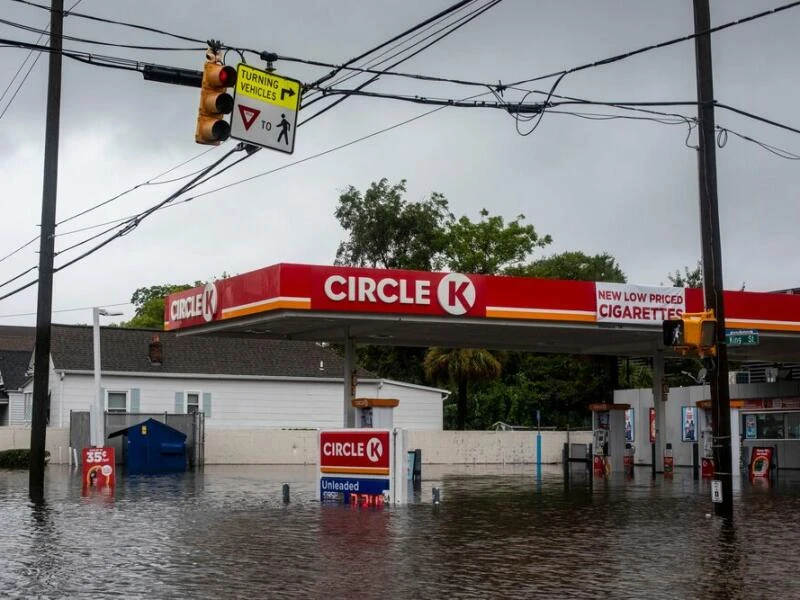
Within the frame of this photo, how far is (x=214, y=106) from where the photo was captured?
13.7 meters

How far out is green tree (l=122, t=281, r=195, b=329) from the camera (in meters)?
89.8

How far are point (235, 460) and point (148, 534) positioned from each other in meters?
28.5

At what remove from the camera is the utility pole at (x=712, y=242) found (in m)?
19.9

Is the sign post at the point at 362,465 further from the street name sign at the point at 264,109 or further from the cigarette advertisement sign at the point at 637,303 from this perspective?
the cigarette advertisement sign at the point at 637,303

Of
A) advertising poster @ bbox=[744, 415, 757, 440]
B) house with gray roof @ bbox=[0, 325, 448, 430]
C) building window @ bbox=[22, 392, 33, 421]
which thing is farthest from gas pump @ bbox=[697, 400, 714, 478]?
building window @ bbox=[22, 392, 33, 421]

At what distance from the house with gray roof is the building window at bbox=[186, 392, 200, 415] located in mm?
43

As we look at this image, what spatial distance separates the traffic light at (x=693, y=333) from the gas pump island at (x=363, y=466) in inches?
227

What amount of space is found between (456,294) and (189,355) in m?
25.6

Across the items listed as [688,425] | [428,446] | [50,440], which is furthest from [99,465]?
[688,425]

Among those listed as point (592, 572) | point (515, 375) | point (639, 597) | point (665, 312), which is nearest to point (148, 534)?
point (592, 572)

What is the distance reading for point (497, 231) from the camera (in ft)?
248

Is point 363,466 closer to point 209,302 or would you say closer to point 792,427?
point 209,302

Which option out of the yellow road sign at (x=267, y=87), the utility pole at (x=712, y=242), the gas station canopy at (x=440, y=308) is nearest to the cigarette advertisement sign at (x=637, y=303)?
the gas station canopy at (x=440, y=308)

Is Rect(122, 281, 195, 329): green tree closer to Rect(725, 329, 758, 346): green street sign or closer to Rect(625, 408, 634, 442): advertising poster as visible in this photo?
Rect(625, 408, 634, 442): advertising poster
